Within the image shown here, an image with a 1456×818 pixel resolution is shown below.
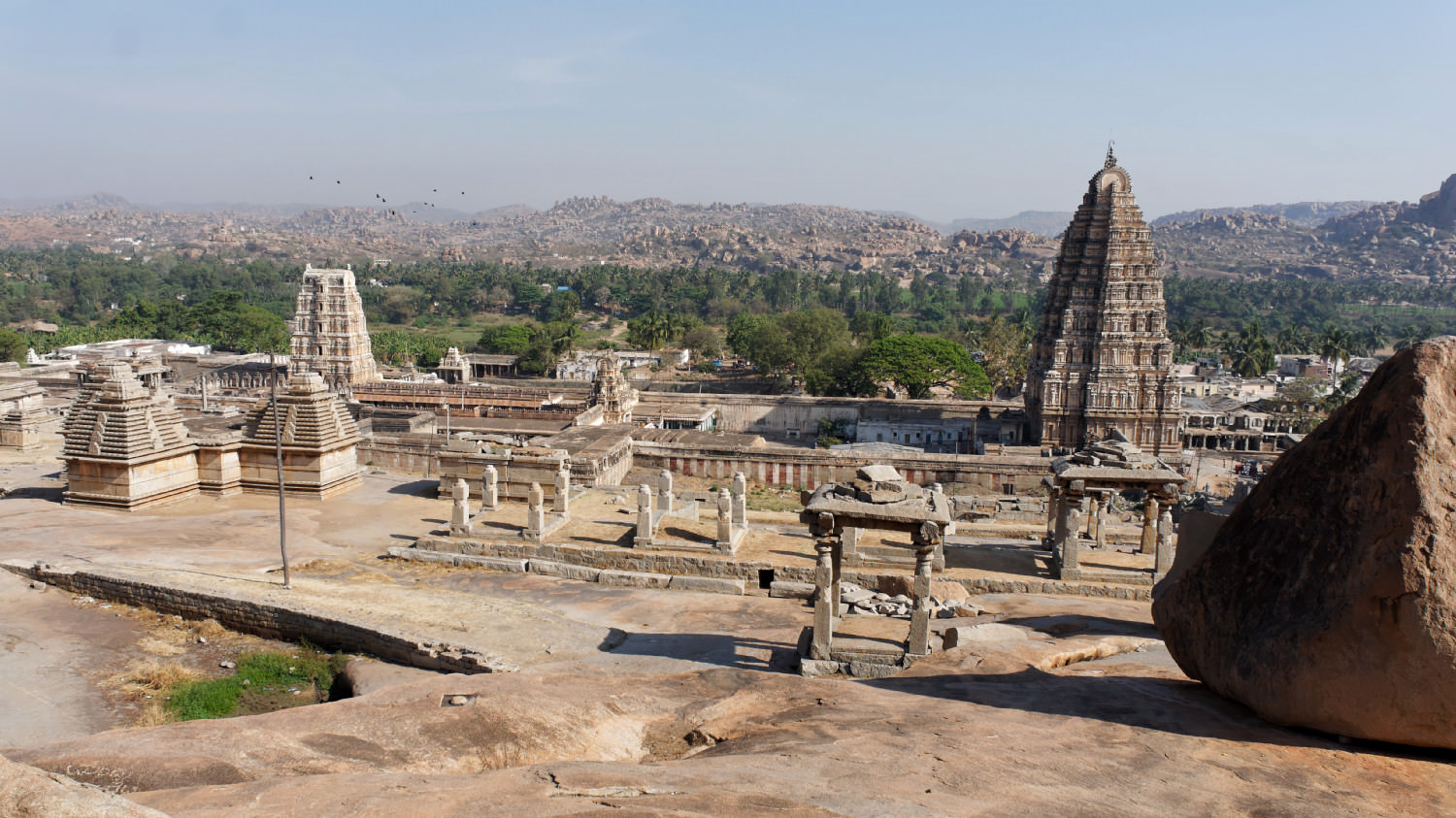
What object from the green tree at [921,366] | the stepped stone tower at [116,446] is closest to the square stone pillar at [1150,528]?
the stepped stone tower at [116,446]

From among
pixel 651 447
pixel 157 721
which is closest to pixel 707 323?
pixel 651 447

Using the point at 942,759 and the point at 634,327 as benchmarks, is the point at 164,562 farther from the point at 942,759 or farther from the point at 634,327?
the point at 634,327

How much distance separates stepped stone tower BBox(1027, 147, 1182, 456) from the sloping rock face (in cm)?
3527

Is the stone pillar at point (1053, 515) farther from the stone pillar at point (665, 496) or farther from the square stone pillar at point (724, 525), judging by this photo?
the stone pillar at point (665, 496)

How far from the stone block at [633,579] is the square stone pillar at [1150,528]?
9.75 meters

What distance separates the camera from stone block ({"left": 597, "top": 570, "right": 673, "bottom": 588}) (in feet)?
58.4

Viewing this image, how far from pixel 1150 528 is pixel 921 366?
38271 millimetres

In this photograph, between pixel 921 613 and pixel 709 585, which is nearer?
pixel 921 613

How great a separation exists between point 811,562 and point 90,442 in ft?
56.7

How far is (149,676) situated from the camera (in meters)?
12.7

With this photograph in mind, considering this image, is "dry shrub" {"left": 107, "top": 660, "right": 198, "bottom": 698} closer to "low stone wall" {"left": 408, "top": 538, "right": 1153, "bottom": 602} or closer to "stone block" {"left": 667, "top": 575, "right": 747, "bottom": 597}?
"low stone wall" {"left": 408, "top": 538, "right": 1153, "bottom": 602}

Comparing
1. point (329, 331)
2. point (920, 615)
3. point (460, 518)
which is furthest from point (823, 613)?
point (329, 331)

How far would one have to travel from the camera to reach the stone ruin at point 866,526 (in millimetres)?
12250

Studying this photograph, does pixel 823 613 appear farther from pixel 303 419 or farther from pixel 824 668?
pixel 303 419
